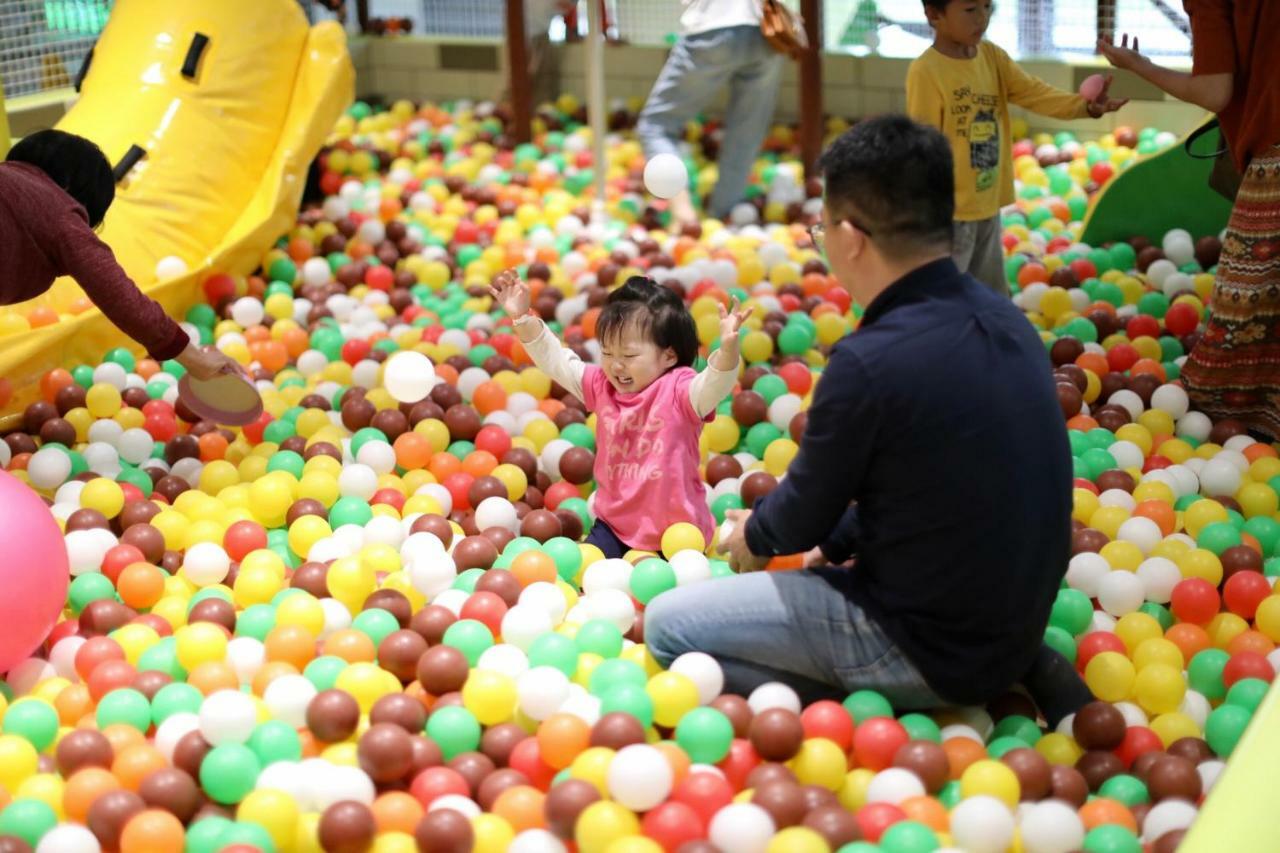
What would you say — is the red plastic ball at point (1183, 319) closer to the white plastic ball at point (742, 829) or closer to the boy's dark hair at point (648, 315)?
the boy's dark hair at point (648, 315)

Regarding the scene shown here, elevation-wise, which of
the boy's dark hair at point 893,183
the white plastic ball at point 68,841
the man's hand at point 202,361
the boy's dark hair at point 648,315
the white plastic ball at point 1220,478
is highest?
the boy's dark hair at point 893,183

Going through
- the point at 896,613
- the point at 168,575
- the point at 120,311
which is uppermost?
the point at 120,311

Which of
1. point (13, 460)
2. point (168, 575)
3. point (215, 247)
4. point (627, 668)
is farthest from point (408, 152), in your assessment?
point (627, 668)

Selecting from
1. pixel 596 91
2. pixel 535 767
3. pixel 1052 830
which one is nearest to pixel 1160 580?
pixel 1052 830

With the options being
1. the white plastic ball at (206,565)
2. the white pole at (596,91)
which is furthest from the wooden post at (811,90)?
the white plastic ball at (206,565)

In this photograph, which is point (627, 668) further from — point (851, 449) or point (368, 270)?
point (368, 270)

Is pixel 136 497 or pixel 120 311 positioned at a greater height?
pixel 120 311

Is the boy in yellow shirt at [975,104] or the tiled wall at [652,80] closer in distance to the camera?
the boy in yellow shirt at [975,104]

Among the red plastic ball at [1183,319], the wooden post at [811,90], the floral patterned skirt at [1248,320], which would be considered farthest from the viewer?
the wooden post at [811,90]

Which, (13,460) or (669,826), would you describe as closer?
(669,826)

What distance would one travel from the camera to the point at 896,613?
6.88 feet

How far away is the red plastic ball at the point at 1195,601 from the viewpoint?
2.54 meters

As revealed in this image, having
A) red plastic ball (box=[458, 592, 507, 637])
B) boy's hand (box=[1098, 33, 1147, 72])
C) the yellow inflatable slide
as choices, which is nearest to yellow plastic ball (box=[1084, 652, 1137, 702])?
red plastic ball (box=[458, 592, 507, 637])

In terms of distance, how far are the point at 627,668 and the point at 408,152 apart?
12.9ft
